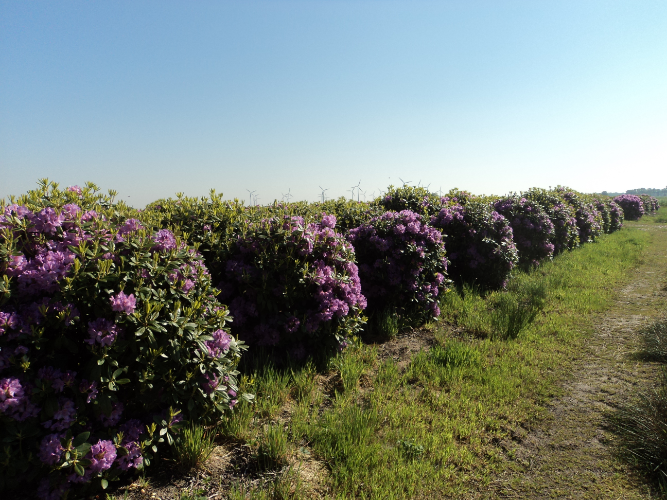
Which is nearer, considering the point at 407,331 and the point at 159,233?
the point at 159,233

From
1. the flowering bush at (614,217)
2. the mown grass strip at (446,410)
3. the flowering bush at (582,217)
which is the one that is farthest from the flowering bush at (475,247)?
the flowering bush at (614,217)

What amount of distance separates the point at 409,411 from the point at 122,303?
9.35ft

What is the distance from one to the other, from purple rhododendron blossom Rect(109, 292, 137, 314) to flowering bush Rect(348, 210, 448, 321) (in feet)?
13.3

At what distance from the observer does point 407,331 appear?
6047mm

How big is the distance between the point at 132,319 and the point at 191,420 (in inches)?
40.5

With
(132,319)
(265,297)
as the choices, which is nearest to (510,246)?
(265,297)

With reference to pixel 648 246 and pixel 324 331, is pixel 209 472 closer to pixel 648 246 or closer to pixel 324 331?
pixel 324 331

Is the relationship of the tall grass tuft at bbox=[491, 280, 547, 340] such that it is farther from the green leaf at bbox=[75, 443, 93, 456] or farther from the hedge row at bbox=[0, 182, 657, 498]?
the green leaf at bbox=[75, 443, 93, 456]

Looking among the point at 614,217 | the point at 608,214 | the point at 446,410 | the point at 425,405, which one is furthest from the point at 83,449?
the point at 614,217

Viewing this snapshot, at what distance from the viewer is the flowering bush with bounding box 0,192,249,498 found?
8.05 ft

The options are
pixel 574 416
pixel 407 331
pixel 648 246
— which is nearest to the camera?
pixel 574 416

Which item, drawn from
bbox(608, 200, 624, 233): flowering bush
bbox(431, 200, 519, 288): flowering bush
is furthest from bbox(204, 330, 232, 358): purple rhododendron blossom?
bbox(608, 200, 624, 233): flowering bush

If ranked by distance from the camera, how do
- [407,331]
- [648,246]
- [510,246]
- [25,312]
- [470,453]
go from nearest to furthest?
[25,312] < [470,453] < [407,331] < [510,246] < [648,246]

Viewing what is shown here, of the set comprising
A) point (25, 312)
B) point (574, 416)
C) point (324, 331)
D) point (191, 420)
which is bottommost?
point (574, 416)
